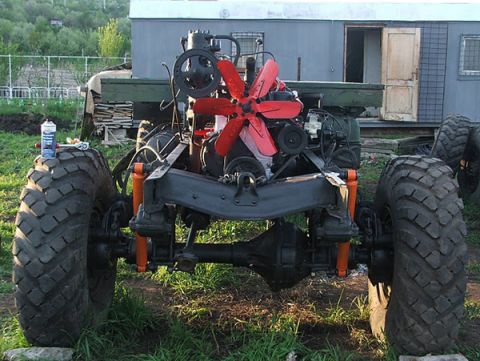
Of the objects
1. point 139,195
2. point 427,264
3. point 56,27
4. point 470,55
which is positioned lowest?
point 427,264

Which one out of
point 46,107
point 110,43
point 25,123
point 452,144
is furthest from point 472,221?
point 110,43

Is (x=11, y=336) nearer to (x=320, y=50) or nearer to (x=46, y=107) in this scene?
(x=320, y=50)

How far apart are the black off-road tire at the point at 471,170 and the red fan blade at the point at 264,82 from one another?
5.05m

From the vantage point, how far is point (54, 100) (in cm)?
2197

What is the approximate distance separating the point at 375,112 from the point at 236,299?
1159 cm

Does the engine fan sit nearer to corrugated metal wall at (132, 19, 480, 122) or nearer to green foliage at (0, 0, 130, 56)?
corrugated metal wall at (132, 19, 480, 122)

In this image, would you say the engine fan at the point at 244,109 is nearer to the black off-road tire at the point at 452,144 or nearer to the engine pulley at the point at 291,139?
the engine pulley at the point at 291,139

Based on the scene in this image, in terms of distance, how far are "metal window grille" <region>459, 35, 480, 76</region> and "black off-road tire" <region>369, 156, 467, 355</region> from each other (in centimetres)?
1173

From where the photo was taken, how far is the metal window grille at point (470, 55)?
14953 mm

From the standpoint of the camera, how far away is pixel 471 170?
29.1 feet

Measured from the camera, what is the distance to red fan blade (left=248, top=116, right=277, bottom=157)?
408 centimetres

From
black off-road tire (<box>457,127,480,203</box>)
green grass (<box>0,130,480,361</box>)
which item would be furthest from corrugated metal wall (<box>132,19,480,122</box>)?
green grass (<box>0,130,480,361</box>)

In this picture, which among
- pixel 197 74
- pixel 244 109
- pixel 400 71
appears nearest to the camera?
pixel 244 109

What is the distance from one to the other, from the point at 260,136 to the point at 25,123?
14.9m
